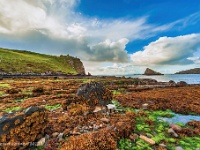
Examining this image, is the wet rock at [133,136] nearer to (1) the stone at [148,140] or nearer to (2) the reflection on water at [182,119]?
(1) the stone at [148,140]

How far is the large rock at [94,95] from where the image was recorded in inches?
422

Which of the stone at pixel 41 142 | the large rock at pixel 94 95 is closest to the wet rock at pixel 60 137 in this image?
the stone at pixel 41 142

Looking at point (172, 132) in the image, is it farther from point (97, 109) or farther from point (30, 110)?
point (30, 110)

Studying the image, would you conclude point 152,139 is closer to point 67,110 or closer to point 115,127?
point 115,127

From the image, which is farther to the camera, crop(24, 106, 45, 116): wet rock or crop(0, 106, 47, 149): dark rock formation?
crop(24, 106, 45, 116): wet rock

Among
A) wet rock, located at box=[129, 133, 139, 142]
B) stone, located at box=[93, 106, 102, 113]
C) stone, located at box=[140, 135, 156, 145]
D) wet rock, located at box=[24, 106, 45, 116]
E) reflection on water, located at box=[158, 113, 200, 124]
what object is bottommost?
reflection on water, located at box=[158, 113, 200, 124]

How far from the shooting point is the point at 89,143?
540 centimetres

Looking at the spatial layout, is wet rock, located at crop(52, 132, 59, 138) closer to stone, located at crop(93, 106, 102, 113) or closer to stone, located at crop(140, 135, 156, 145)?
stone, located at crop(93, 106, 102, 113)

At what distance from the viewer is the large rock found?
10.7 metres

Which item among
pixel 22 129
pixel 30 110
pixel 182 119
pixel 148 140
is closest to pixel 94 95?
pixel 30 110

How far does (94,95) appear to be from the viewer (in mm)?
11023

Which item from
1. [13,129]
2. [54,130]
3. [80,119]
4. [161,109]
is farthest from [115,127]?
[161,109]

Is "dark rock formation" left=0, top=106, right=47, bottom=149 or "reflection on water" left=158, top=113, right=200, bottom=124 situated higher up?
"dark rock formation" left=0, top=106, right=47, bottom=149

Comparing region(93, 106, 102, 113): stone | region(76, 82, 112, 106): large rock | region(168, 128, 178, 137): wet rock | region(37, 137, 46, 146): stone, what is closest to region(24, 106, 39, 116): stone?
region(37, 137, 46, 146): stone
